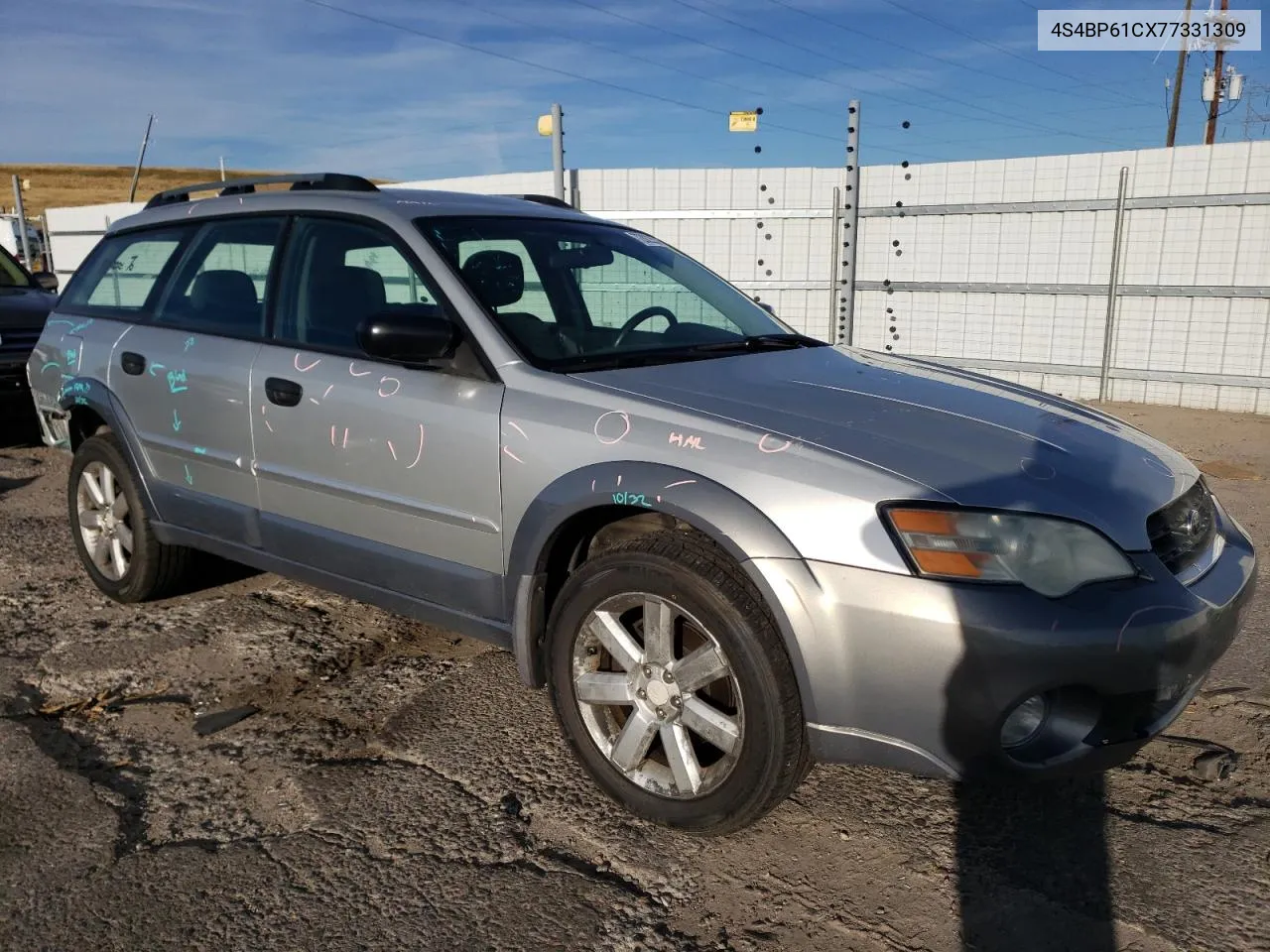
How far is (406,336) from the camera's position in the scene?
287 cm

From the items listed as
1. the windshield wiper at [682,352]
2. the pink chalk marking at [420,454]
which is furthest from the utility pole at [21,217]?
the windshield wiper at [682,352]

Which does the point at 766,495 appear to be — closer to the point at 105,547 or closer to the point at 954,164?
the point at 105,547

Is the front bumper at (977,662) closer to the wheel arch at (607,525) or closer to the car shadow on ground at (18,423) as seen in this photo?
the wheel arch at (607,525)

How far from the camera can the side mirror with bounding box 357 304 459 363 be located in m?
2.86

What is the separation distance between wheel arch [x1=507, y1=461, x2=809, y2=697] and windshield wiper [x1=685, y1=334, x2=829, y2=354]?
84 centimetres

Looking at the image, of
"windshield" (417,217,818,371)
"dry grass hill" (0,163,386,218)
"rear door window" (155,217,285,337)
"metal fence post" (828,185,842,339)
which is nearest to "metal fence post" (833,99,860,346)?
"metal fence post" (828,185,842,339)

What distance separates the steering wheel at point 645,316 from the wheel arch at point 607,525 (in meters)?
0.82

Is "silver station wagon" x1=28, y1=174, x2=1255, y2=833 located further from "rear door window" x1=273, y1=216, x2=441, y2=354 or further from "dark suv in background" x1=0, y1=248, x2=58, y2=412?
"dark suv in background" x1=0, y1=248, x2=58, y2=412

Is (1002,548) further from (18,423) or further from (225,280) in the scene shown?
(18,423)

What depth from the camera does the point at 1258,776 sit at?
292 cm

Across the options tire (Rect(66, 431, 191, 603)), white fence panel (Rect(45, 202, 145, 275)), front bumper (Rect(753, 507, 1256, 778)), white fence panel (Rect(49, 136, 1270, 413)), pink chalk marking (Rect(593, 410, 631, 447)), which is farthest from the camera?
white fence panel (Rect(45, 202, 145, 275))

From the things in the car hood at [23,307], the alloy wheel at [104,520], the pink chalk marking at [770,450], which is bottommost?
the alloy wheel at [104,520]

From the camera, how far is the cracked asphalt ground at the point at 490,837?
2.28m

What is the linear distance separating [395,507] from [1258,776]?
8.74 feet
